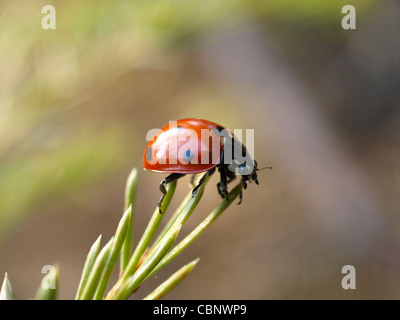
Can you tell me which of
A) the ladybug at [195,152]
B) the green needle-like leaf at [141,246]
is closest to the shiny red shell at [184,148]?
the ladybug at [195,152]

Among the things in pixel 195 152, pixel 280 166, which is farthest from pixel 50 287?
pixel 280 166

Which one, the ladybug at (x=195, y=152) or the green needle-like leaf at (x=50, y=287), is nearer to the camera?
the green needle-like leaf at (x=50, y=287)

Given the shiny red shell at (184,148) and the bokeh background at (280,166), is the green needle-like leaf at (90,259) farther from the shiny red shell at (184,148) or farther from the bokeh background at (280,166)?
the bokeh background at (280,166)

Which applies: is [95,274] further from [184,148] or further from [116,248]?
[184,148]

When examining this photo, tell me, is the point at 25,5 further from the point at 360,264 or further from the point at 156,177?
the point at 360,264

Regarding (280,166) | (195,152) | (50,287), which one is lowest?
(50,287)

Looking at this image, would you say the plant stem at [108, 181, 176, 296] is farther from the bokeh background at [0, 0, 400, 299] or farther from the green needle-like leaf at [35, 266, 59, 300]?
the bokeh background at [0, 0, 400, 299]
